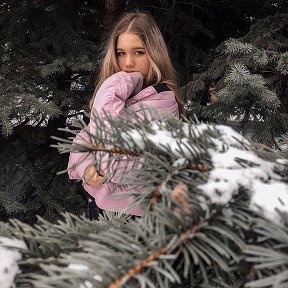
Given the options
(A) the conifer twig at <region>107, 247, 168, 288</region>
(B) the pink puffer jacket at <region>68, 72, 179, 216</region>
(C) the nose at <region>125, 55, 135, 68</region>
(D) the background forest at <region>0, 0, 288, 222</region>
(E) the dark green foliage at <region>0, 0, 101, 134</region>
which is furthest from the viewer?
(E) the dark green foliage at <region>0, 0, 101, 134</region>

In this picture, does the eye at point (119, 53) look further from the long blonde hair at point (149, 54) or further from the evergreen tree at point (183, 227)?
the evergreen tree at point (183, 227)

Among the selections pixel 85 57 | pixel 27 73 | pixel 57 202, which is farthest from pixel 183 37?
pixel 57 202

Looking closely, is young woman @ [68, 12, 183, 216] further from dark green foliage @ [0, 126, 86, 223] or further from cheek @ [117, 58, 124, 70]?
dark green foliage @ [0, 126, 86, 223]

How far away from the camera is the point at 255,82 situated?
176 cm

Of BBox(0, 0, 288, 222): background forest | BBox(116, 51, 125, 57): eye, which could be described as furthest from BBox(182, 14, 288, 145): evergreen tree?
BBox(116, 51, 125, 57): eye

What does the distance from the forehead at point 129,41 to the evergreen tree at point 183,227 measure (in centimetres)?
133

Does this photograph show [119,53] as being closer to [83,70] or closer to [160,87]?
[160,87]

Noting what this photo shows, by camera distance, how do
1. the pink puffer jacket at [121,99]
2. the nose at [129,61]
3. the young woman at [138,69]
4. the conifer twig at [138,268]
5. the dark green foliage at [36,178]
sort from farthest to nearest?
the dark green foliage at [36,178] → the nose at [129,61] → the young woman at [138,69] → the pink puffer jacket at [121,99] → the conifer twig at [138,268]

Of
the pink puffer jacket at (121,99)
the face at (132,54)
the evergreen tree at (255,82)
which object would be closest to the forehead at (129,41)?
the face at (132,54)

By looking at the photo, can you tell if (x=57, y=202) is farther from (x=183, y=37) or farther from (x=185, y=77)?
(x=183, y=37)

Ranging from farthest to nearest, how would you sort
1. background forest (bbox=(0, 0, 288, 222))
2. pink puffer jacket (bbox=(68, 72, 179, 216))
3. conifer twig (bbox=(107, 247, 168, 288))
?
background forest (bbox=(0, 0, 288, 222)), pink puffer jacket (bbox=(68, 72, 179, 216)), conifer twig (bbox=(107, 247, 168, 288))

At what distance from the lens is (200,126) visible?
56 cm

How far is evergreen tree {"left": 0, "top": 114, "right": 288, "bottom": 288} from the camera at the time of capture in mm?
411

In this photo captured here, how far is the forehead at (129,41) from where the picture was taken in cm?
183
